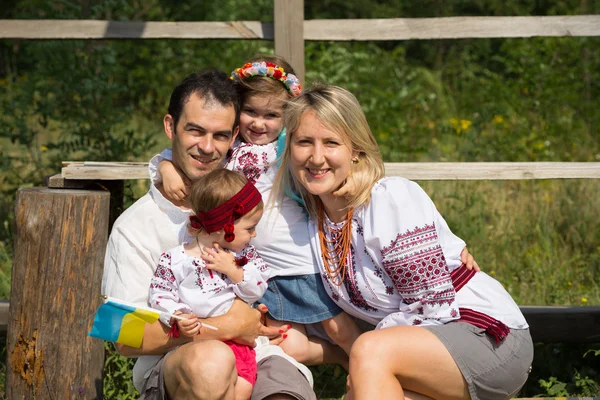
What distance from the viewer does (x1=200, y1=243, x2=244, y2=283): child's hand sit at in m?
2.91

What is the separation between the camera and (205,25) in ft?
15.3

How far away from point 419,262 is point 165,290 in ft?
3.01

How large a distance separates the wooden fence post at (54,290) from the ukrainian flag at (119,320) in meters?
0.48

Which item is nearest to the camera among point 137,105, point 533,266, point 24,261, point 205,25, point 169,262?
point 169,262

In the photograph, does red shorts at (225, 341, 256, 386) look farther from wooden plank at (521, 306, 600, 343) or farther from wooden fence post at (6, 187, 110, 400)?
wooden plank at (521, 306, 600, 343)

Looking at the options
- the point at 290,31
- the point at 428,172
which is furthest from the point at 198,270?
the point at 290,31

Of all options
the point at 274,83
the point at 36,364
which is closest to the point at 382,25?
the point at 274,83

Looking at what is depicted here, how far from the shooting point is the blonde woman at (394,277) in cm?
283

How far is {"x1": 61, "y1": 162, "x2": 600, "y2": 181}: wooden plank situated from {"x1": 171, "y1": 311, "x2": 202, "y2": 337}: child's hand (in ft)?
3.26

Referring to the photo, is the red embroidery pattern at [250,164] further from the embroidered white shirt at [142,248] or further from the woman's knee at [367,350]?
the woman's knee at [367,350]

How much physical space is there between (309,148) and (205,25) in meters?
1.94

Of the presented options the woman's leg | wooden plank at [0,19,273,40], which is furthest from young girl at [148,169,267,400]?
wooden plank at [0,19,273,40]

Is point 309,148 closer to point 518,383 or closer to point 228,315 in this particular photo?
point 228,315

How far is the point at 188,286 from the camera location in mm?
2941
